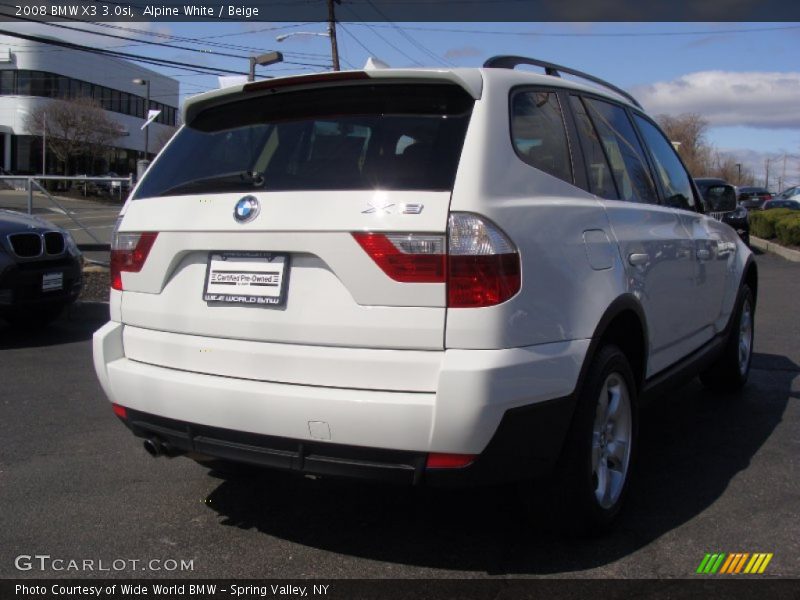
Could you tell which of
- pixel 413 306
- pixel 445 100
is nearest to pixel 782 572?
pixel 413 306

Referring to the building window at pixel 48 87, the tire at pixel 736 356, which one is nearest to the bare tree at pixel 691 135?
the building window at pixel 48 87

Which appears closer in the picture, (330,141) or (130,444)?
(330,141)

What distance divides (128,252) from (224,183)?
1.83 feet

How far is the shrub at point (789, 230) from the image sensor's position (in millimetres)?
18472

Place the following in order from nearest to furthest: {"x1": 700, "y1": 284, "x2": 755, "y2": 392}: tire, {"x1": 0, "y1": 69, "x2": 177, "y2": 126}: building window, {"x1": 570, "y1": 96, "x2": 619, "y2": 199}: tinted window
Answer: {"x1": 570, "y1": 96, "x2": 619, "y2": 199}: tinted window < {"x1": 700, "y1": 284, "x2": 755, "y2": 392}: tire < {"x1": 0, "y1": 69, "x2": 177, "y2": 126}: building window

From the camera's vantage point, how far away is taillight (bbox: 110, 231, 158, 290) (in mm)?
3234

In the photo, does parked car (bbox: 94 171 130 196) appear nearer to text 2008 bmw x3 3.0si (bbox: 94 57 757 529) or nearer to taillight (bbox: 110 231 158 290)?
taillight (bbox: 110 231 158 290)

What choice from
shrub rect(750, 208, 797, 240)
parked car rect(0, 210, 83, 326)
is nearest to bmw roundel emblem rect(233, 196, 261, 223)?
parked car rect(0, 210, 83, 326)

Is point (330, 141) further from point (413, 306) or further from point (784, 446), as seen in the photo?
point (784, 446)

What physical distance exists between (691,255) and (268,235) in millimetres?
2570

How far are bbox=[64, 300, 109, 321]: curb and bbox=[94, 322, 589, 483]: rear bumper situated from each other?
21.5ft

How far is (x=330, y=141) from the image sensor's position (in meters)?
3.07

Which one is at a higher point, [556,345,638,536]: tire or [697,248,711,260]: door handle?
[697,248,711,260]: door handle

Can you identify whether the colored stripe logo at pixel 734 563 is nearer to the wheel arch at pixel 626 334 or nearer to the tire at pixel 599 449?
the tire at pixel 599 449
